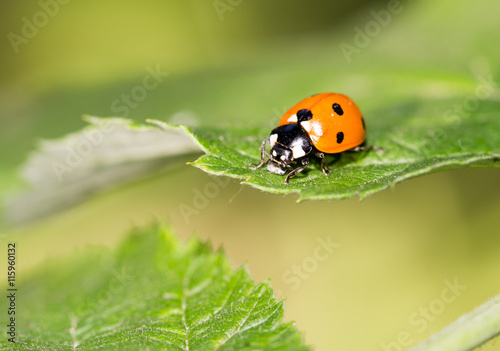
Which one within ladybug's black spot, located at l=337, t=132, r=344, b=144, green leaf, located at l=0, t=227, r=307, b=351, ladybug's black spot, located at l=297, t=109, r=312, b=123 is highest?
ladybug's black spot, located at l=297, t=109, r=312, b=123

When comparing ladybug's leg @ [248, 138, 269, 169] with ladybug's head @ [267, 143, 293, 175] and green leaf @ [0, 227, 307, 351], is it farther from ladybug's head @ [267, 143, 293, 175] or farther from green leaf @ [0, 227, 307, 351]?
green leaf @ [0, 227, 307, 351]

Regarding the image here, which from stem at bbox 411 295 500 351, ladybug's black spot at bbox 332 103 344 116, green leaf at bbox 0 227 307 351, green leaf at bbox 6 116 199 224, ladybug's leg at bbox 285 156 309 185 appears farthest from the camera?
ladybug's black spot at bbox 332 103 344 116

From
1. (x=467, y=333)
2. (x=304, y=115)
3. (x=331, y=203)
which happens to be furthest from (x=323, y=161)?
(x=331, y=203)

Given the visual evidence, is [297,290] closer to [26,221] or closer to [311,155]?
[311,155]

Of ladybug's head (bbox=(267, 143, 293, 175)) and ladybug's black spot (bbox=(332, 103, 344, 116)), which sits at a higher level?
ladybug's black spot (bbox=(332, 103, 344, 116))

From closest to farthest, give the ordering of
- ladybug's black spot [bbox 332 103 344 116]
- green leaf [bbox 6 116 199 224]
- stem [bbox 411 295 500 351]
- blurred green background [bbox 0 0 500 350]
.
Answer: stem [bbox 411 295 500 351] < green leaf [bbox 6 116 199 224] < ladybug's black spot [bbox 332 103 344 116] < blurred green background [bbox 0 0 500 350]

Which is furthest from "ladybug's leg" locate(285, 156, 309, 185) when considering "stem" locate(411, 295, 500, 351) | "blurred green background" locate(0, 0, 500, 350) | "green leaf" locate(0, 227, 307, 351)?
"stem" locate(411, 295, 500, 351)

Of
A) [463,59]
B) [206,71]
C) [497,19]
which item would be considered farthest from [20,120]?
[497,19]

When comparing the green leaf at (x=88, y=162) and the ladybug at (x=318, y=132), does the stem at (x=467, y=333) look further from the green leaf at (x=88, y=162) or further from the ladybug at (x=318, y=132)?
the green leaf at (x=88, y=162)
